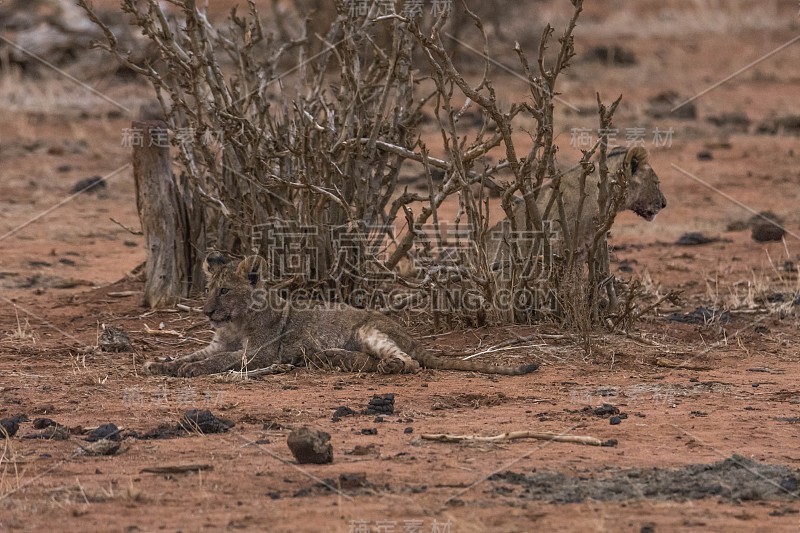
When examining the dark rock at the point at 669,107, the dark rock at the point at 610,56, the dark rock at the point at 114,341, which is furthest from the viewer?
the dark rock at the point at 610,56

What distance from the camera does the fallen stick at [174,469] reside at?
17.1 ft

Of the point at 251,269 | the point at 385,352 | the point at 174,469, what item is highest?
the point at 251,269

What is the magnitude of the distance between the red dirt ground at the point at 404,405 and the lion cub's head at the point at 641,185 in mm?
622

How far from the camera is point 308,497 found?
4902mm

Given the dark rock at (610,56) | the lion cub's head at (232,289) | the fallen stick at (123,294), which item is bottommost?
the fallen stick at (123,294)

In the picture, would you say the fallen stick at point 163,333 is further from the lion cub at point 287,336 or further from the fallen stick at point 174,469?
the fallen stick at point 174,469

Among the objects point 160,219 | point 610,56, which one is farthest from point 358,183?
point 610,56

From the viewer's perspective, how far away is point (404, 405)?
21.2 feet

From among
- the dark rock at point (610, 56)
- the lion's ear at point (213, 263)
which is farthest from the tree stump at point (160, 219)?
the dark rock at point (610, 56)

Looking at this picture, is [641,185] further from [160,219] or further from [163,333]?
[163,333]

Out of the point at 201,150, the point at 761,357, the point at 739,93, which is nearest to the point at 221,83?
the point at 201,150

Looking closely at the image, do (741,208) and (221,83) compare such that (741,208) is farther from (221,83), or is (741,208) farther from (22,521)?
(22,521)

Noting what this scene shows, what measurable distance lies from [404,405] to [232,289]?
1.58 metres

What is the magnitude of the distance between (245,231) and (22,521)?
4.06 metres
